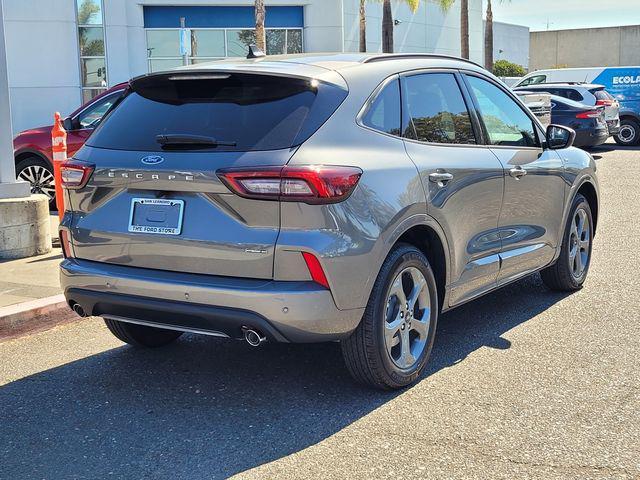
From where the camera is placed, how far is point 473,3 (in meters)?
41.0

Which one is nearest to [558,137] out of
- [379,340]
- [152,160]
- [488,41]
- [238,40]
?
[379,340]

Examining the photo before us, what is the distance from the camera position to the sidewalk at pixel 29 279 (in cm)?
643

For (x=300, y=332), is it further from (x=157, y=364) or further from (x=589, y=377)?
(x=589, y=377)

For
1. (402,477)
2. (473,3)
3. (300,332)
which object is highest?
(473,3)

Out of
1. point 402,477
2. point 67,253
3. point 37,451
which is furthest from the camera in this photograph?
point 67,253

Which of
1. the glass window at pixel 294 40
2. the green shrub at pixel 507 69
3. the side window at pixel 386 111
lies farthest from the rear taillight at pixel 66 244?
the green shrub at pixel 507 69

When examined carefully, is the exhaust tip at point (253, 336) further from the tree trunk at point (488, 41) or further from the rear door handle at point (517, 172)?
the tree trunk at point (488, 41)

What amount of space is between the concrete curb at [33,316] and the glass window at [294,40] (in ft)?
79.0

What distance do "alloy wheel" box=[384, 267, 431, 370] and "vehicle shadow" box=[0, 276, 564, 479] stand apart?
24 centimetres

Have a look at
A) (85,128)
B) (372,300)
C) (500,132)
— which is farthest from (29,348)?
(85,128)

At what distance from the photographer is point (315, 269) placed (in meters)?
3.88

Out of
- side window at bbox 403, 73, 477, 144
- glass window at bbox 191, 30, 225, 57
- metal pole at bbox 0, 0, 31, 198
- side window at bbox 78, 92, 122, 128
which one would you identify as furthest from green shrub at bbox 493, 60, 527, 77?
side window at bbox 403, 73, 477, 144

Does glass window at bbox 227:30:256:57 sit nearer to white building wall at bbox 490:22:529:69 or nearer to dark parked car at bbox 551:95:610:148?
dark parked car at bbox 551:95:610:148

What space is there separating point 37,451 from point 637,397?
3.10 meters
